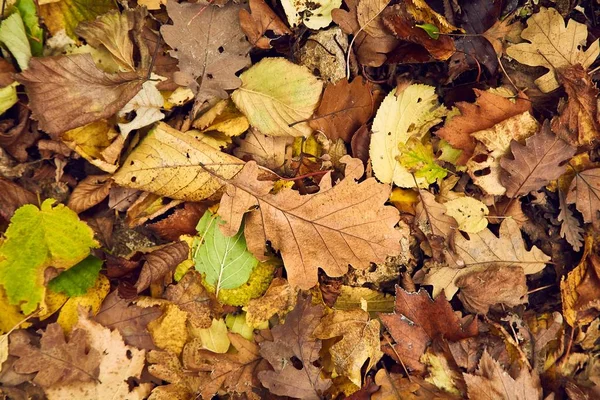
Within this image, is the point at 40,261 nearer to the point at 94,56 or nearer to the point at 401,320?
the point at 94,56

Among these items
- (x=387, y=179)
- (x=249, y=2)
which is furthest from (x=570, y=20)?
(x=249, y=2)

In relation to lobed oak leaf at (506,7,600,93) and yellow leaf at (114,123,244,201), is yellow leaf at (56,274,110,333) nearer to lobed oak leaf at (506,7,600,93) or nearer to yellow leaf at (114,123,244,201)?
yellow leaf at (114,123,244,201)

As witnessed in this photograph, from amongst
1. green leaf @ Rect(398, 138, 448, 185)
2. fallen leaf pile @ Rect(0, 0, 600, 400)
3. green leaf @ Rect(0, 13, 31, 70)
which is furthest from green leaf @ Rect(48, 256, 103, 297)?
green leaf @ Rect(398, 138, 448, 185)

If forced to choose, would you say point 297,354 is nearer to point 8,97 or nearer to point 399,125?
point 399,125

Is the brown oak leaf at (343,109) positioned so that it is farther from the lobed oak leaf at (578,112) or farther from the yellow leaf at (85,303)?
the yellow leaf at (85,303)

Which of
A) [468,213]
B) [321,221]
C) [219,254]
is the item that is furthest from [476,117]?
[219,254]

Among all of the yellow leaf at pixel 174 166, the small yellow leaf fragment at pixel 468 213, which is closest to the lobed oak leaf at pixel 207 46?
the yellow leaf at pixel 174 166
